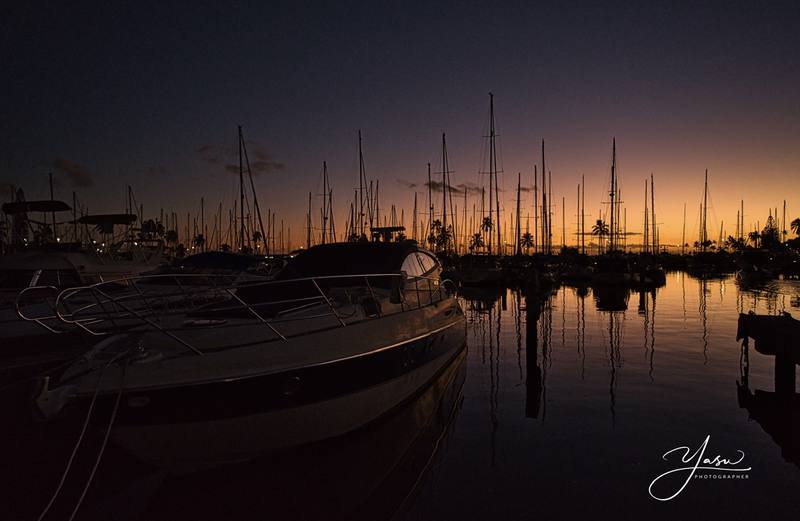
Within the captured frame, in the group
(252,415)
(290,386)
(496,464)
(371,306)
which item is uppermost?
(371,306)

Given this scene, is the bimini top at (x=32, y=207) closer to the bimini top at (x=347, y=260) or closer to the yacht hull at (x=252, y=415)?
the bimini top at (x=347, y=260)

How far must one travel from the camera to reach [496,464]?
694 cm

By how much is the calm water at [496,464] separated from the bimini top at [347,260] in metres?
2.68

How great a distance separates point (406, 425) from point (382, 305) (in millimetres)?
2029

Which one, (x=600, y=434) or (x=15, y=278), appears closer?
(x=600, y=434)

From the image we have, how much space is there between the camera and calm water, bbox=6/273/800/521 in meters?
5.70

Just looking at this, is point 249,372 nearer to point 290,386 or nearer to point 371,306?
point 290,386

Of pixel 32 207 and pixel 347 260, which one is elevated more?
pixel 32 207

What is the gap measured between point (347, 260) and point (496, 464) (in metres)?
4.77

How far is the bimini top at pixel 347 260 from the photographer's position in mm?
9695

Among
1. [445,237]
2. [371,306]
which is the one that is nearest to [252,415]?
[371,306]
